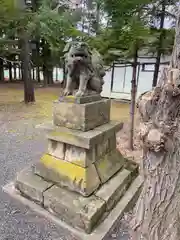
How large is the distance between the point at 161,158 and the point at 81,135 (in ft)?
3.01

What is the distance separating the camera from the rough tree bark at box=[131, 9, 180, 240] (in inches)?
39.0

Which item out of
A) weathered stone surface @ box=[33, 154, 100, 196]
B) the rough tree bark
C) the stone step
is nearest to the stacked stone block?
weathered stone surface @ box=[33, 154, 100, 196]

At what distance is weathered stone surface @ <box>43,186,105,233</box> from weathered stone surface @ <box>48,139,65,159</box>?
0.37 m

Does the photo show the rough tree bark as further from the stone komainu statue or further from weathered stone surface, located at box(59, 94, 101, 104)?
the stone komainu statue

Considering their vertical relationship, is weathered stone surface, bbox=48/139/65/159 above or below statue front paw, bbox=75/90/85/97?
below

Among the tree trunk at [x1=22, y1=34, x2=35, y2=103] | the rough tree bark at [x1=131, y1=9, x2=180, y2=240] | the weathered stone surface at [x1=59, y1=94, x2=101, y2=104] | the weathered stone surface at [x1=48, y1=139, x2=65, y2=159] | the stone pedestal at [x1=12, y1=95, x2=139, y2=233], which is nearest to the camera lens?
the rough tree bark at [x1=131, y1=9, x2=180, y2=240]

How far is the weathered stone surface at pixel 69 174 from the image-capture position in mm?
1867

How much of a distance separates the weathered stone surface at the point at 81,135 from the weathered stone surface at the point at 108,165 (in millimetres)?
267

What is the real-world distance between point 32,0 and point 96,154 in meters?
10.3

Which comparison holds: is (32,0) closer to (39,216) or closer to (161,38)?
(161,38)

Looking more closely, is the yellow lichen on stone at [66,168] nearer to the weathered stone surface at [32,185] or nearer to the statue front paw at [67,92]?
the weathered stone surface at [32,185]

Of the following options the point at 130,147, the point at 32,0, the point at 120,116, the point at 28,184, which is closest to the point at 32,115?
the point at 120,116

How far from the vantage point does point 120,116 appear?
6.26 m

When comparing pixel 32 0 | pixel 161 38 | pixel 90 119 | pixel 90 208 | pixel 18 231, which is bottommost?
pixel 18 231
